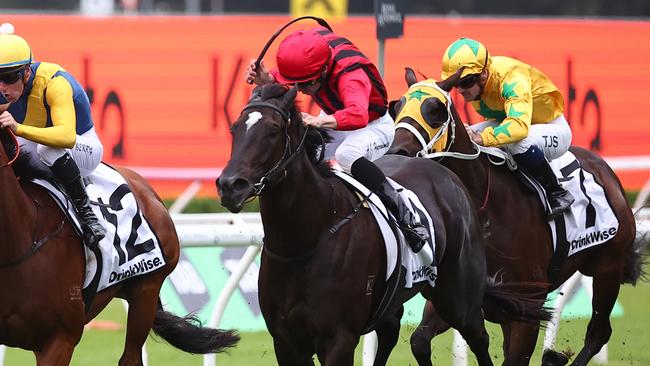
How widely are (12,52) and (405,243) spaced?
1824mm

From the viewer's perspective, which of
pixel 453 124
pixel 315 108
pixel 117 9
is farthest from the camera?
pixel 117 9

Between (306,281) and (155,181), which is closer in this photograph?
(306,281)

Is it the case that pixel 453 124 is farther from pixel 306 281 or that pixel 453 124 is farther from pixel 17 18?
pixel 17 18

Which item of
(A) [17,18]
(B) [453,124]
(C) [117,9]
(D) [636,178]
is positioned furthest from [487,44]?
(C) [117,9]

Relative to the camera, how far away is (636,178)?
1164 cm

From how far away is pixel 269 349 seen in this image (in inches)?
309

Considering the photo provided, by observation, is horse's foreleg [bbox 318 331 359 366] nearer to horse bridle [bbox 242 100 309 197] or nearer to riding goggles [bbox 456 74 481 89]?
horse bridle [bbox 242 100 309 197]

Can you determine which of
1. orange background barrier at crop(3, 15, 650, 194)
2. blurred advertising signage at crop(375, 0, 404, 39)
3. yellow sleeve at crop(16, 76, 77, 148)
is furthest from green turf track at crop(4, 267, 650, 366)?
yellow sleeve at crop(16, 76, 77, 148)

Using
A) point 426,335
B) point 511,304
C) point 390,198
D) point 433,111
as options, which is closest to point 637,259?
point 511,304

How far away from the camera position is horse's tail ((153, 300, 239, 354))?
601 centimetres

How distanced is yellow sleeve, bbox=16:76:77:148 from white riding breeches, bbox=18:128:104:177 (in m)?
0.11

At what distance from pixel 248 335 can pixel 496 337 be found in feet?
5.58

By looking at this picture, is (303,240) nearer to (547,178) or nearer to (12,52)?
(12,52)

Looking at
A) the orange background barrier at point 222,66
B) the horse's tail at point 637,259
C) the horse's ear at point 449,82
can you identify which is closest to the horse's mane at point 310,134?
the horse's ear at point 449,82
